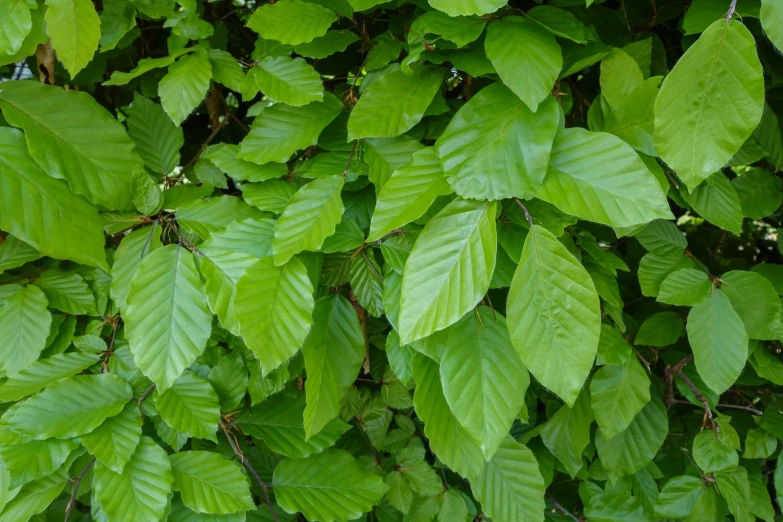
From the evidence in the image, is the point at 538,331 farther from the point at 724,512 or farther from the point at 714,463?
the point at 724,512

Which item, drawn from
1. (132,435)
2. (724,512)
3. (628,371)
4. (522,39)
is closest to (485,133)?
(522,39)

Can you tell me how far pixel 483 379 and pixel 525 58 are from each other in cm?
33

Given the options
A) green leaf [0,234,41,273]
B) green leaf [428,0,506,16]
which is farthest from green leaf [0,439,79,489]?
green leaf [428,0,506,16]

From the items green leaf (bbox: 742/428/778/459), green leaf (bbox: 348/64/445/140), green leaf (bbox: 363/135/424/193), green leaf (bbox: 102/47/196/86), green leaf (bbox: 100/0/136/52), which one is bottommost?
green leaf (bbox: 742/428/778/459)

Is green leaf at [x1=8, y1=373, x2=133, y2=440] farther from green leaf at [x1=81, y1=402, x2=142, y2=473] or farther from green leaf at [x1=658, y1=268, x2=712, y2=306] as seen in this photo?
green leaf at [x1=658, y1=268, x2=712, y2=306]

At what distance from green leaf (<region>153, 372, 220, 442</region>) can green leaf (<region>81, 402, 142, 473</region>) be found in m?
0.04

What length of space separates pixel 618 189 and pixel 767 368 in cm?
56

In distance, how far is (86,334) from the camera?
2.38 ft

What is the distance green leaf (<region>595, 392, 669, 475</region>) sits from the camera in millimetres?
826

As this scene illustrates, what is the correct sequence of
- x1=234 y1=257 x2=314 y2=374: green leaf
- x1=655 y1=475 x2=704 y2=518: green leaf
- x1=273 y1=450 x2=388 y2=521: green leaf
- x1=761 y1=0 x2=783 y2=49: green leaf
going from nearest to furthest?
x1=761 y1=0 x2=783 y2=49: green leaf
x1=234 y1=257 x2=314 y2=374: green leaf
x1=273 y1=450 x2=388 y2=521: green leaf
x1=655 y1=475 x2=704 y2=518: green leaf

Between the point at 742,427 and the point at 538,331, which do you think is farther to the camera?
the point at 742,427

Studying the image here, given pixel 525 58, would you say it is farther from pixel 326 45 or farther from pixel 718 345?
pixel 718 345

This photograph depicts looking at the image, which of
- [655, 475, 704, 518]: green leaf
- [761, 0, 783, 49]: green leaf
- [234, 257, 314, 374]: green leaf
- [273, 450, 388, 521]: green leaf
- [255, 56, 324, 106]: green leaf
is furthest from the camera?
[655, 475, 704, 518]: green leaf

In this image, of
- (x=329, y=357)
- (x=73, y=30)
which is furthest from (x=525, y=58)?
(x=73, y=30)
